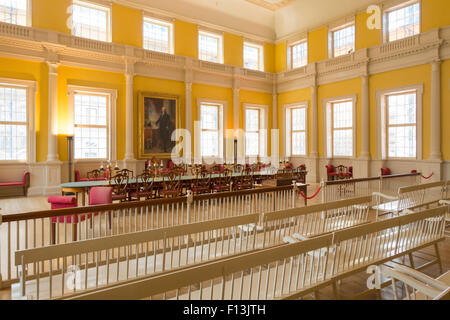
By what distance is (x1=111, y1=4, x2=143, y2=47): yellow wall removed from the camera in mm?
12602

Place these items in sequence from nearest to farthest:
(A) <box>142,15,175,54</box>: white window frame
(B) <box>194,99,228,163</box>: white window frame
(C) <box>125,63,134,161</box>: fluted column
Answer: (C) <box>125,63,134,161</box>: fluted column → (A) <box>142,15,175,54</box>: white window frame → (B) <box>194,99,228,163</box>: white window frame

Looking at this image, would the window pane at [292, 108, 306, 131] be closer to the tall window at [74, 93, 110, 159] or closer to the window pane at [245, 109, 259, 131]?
the window pane at [245, 109, 259, 131]

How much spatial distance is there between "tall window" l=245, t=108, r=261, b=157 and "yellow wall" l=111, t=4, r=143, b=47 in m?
6.84

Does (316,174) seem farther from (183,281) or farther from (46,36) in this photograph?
(183,281)

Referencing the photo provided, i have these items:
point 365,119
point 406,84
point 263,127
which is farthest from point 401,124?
point 263,127

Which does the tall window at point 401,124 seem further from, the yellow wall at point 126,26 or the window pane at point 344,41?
the yellow wall at point 126,26

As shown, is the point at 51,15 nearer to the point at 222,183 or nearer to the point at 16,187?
the point at 16,187

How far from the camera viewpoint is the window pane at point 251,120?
16.6m

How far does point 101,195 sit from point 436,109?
11.9 meters

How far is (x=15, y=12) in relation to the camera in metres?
10.8

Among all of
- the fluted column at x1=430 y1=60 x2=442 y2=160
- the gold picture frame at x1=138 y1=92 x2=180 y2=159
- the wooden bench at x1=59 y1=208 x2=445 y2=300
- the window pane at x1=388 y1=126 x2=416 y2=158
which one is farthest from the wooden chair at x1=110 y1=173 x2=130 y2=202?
the window pane at x1=388 y1=126 x2=416 y2=158

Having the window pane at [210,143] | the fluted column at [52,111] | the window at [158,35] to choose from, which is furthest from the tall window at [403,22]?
the fluted column at [52,111]

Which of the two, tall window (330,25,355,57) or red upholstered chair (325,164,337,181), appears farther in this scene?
tall window (330,25,355,57)

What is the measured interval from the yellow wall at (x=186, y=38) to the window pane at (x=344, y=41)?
708 cm
